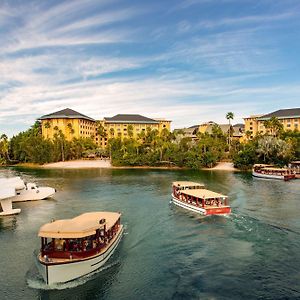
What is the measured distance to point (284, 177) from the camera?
3484 inches

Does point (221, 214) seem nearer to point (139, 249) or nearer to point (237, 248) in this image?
point (237, 248)

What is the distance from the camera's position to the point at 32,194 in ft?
201

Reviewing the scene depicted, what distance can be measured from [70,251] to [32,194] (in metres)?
36.2

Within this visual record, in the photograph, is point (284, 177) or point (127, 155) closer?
point (284, 177)

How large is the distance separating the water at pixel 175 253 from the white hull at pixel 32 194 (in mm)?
1813

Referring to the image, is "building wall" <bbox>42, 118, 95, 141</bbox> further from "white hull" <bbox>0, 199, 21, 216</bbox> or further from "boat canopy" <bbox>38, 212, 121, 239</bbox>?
"boat canopy" <bbox>38, 212, 121, 239</bbox>

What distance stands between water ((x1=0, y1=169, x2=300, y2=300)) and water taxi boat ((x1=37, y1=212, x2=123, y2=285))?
77 centimetres

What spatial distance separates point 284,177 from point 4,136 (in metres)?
139

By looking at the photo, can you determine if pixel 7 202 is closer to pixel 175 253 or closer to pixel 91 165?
pixel 175 253

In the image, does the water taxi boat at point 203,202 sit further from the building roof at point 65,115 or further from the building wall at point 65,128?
the building roof at point 65,115

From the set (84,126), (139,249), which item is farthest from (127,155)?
(139,249)

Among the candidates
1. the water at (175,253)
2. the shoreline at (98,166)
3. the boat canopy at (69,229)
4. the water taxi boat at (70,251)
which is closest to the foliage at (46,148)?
the shoreline at (98,166)

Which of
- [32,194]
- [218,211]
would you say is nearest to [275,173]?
[218,211]

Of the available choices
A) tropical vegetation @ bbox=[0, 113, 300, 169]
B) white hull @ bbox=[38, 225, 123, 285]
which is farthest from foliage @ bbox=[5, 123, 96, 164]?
white hull @ bbox=[38, 225, 123, 285]
